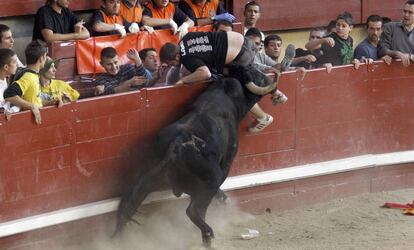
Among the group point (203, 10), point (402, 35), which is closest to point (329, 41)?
point (402, 35)

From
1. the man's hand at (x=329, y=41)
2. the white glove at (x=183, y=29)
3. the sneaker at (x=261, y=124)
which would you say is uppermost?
the white glove at (x=183, y=29)

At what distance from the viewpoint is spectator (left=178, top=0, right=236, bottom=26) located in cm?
1098

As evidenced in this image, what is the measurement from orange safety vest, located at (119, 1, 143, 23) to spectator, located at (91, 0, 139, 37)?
99mm

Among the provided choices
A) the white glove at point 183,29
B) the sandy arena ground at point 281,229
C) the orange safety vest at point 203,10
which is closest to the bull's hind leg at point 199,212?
the sandy arena ground at point 281,229

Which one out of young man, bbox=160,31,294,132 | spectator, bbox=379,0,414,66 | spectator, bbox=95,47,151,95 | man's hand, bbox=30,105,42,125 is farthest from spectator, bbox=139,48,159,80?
spectator, bbox=379,0,414,66

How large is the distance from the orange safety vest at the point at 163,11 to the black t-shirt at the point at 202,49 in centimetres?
186

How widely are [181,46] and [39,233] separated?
75.3 inches

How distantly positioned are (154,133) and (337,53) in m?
2.45

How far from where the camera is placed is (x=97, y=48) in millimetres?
9992

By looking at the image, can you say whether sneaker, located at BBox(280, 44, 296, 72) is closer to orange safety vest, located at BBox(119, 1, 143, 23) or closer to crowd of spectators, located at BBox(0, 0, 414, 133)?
crowd of spectators, located at BBox(0, 0, 414, 133)

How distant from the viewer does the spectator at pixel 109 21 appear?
10.0 m

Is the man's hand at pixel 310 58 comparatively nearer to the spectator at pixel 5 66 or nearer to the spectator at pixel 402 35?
the spectator at pixel 402 35

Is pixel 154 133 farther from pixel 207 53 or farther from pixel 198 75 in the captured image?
pixel 207 53

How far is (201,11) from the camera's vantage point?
11070mm
